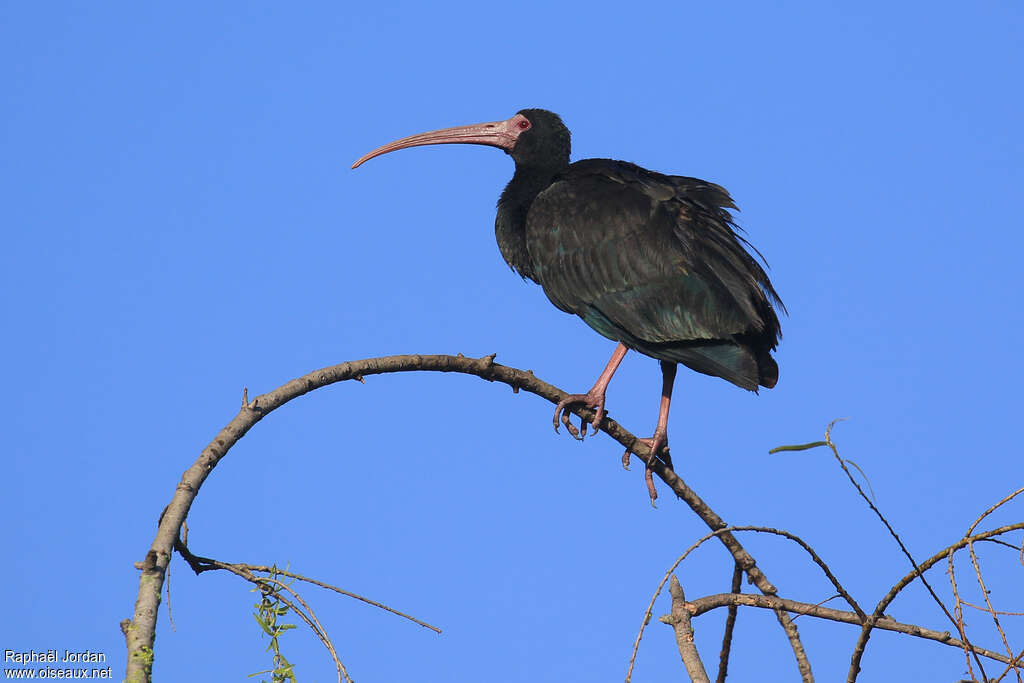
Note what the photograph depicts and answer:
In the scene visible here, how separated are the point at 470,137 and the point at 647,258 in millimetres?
3079

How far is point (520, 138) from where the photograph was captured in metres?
9.48

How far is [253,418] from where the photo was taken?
425 centimetres

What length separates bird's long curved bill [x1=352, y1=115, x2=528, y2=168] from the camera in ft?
32.0

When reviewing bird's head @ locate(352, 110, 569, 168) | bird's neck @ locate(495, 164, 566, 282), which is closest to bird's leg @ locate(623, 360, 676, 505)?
bird's neck @ locate(495, 164, 566, 282)

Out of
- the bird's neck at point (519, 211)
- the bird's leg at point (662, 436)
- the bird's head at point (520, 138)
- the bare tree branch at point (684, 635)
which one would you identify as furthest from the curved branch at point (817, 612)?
the bird's head at point (520, 138)

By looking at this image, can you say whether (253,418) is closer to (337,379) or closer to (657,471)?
(337,379)

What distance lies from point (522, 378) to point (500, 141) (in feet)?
15.4

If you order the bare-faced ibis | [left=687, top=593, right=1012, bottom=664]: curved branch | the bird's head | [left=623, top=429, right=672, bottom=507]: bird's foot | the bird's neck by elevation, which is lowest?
[left=687, top=593, right=1012, bottom=664]: curved branch

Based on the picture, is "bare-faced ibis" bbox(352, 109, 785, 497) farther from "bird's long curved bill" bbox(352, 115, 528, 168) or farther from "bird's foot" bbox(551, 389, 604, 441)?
"bird's long curved bill" bbox(352, 115, 528, 168)

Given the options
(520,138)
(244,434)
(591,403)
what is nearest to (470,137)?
(520,138)

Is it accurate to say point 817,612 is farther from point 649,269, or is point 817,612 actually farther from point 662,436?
point 649,269

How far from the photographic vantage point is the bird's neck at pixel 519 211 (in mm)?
8727

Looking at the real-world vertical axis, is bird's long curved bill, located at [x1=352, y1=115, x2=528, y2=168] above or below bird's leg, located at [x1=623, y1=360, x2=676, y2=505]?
above

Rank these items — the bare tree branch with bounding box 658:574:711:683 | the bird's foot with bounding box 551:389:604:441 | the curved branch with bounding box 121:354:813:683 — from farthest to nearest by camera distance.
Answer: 1. the bird's foot with bounding box 551:389:604:441
2. the bare tree branch with bounding box 658:574:711:683
3. the curved branch with bounding box 121:354:813:683
